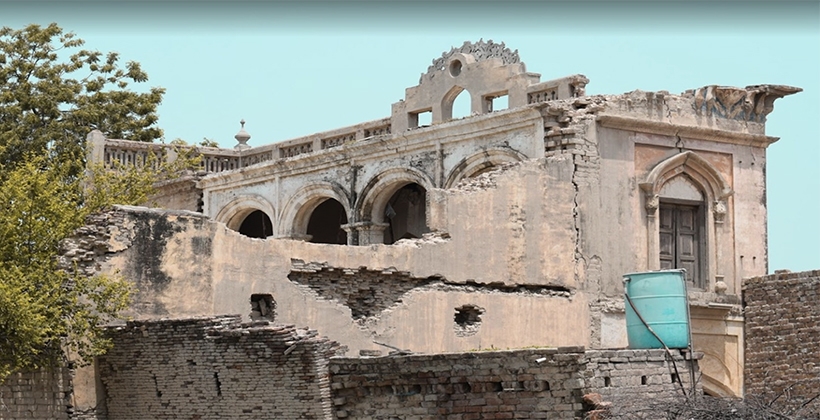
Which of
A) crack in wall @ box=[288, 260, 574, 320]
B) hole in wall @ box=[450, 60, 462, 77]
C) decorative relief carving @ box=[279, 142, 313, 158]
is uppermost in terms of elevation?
hole in wall @ box=[450, 60, 462, 77]

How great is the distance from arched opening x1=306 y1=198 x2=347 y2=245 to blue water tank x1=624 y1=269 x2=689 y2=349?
1341cm

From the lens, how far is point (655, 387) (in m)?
17.6

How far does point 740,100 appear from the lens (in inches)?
1085

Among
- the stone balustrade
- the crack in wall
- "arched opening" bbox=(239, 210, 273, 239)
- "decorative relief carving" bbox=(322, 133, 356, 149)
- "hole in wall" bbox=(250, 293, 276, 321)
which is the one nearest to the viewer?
"hole in wall" bbox=(250, 293, 276, 321)

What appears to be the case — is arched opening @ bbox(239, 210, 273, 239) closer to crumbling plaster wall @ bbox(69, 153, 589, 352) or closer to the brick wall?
crumbling plaster wall @ bbox(69, 153, 589, 352)

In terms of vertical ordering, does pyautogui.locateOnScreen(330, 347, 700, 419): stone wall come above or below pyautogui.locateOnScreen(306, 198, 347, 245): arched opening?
below

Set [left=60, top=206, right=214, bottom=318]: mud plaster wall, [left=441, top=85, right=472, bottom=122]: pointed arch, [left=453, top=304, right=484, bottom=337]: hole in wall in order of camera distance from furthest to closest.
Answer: [left=441, top=85, right=472, bottom=122]: pointed arch → [left=453, top=304, right=484, bottom=337]: hole in wall → [left=60, top=206, right=214, bottom=318]: mud plaster wall

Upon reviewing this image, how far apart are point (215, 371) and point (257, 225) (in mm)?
13286

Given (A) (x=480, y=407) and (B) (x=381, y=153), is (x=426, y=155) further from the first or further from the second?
(A) (x=480, y=407)

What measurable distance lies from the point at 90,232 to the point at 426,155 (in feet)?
26.9

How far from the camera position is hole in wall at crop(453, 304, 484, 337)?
24.4 m

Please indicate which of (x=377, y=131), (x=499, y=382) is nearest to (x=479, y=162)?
(x=377, y=131)

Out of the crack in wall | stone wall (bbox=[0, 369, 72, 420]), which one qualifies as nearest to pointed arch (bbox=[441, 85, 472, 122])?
the crack in wall

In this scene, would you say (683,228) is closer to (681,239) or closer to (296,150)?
(681,239)
